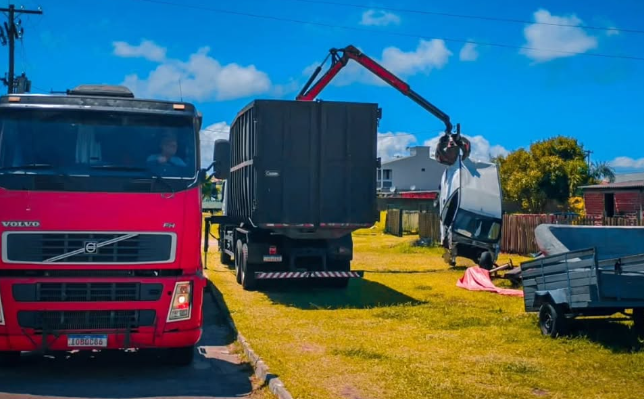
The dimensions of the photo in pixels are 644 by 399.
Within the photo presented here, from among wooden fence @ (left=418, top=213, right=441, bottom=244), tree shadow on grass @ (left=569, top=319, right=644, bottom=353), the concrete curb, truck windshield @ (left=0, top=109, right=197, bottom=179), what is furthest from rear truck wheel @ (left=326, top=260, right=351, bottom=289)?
wooden fence @ (left=418, top=213, right=441, bottom=244)

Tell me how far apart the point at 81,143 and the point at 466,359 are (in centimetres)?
529

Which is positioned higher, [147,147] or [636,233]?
[147,147]

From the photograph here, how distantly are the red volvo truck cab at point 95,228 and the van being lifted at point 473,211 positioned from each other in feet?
46.1

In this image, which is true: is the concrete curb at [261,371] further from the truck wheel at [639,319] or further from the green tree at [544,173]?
the green tree at [544,173]

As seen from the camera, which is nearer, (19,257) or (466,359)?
(19,257)

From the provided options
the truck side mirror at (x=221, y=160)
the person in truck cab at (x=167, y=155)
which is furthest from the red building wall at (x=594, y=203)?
the person in truck cab at (x=167, y=155)

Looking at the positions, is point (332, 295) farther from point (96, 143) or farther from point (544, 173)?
point (544, 173)

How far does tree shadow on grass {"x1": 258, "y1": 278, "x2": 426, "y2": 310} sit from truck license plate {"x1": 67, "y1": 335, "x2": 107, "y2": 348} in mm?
6415

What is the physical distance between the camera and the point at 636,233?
1249 cm

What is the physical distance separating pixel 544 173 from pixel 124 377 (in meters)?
44.8

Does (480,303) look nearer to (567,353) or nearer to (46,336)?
(567,353)

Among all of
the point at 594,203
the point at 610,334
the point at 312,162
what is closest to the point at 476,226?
the point at 312,162

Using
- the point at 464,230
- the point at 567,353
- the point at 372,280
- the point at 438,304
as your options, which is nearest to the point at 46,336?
the point at 567,353

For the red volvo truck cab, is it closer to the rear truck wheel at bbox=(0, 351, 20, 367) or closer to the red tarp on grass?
the rear truck wheel at bbox=(0, 351, 20, 367)
